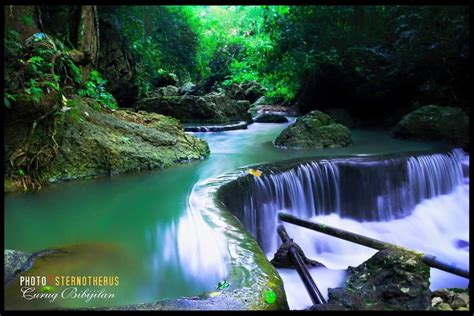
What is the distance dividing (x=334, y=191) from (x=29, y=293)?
4.70 metres

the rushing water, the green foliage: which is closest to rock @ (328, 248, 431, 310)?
the rushing water

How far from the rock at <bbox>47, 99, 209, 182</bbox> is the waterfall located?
81.4 inches

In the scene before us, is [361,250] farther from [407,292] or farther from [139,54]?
[139,54]

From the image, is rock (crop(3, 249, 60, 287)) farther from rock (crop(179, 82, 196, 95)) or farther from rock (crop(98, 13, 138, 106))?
rock (crop(179, 82, 196, 95))

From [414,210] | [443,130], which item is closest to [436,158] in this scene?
[414,210]

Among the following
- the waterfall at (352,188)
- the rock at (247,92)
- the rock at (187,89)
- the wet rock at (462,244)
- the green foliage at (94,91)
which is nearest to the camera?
the waterfall at (352,188)

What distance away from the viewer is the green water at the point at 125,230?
282cm

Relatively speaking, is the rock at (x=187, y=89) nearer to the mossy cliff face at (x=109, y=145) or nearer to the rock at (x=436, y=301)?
the mossy cliff face at (x=109, y=145)

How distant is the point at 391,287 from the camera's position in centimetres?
332

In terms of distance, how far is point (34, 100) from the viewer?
17.3 feet

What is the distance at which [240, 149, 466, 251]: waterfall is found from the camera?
536cm

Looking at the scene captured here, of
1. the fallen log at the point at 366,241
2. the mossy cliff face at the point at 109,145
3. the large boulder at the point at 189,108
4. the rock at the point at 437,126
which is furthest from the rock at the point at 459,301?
the large boulder at the point at 189,108

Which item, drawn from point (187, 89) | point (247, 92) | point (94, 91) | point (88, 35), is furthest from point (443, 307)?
point (187, 89)

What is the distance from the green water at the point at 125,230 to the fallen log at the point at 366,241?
4.24ft
